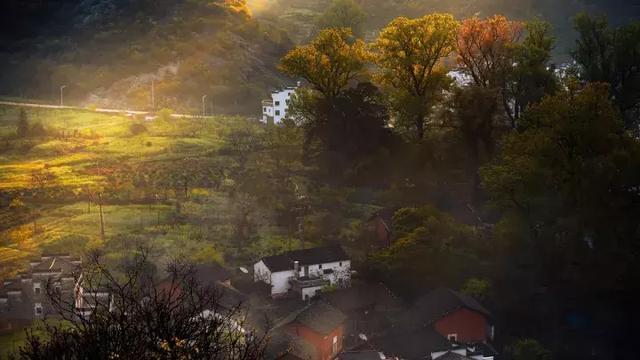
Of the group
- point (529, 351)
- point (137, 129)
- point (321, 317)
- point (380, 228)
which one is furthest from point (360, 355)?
point (137, 129)

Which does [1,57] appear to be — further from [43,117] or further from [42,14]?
[43,117]

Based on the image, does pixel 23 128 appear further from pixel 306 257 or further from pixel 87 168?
pixel 306 257

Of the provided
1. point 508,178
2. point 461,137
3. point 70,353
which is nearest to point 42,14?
point 461,137

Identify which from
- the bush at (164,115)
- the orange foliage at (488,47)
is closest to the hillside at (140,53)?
the bush at (164,115)

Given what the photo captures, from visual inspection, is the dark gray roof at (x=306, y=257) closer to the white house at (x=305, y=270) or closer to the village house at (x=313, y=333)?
the white house at (x=305, y=270)

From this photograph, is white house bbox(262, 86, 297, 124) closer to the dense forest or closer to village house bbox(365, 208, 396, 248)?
the dense forest
